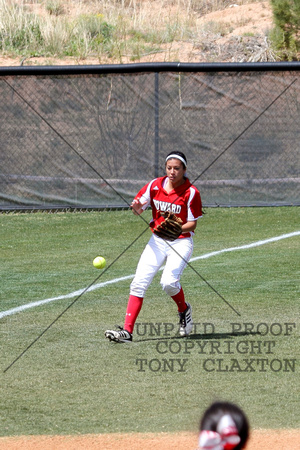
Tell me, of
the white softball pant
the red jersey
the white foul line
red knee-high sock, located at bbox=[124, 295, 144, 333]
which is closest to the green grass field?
the white foul line

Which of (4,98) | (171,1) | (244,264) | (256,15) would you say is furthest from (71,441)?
(171,1)

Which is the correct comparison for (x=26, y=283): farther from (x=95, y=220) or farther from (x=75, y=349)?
(x=95, y=220)

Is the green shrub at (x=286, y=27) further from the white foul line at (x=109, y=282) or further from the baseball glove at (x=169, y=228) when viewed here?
the baseball glove at (x=169, y=228)

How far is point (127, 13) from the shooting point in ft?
86.1

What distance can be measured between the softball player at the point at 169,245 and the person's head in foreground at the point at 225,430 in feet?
14.2

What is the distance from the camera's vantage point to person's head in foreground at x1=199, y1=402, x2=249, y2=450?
183cm

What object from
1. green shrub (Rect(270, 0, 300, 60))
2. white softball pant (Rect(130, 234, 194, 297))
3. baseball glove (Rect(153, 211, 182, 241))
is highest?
green shrub (Rect(270, 0, 300, 60))

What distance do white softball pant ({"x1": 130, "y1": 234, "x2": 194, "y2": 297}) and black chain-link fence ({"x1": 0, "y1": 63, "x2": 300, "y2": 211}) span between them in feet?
21.3

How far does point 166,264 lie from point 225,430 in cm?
453

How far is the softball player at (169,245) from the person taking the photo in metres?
6.26

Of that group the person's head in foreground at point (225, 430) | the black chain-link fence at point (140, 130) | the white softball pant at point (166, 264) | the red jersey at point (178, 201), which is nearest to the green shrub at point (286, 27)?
the black chain-link fence at point (140, 130)

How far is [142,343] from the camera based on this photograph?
6.28 metres

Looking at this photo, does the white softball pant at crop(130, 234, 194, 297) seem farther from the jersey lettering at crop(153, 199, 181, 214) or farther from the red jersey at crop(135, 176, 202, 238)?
the jersey lettering at crop(153, 199, 181, 214)

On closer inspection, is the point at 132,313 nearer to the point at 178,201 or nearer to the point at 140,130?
the point at 178,201
